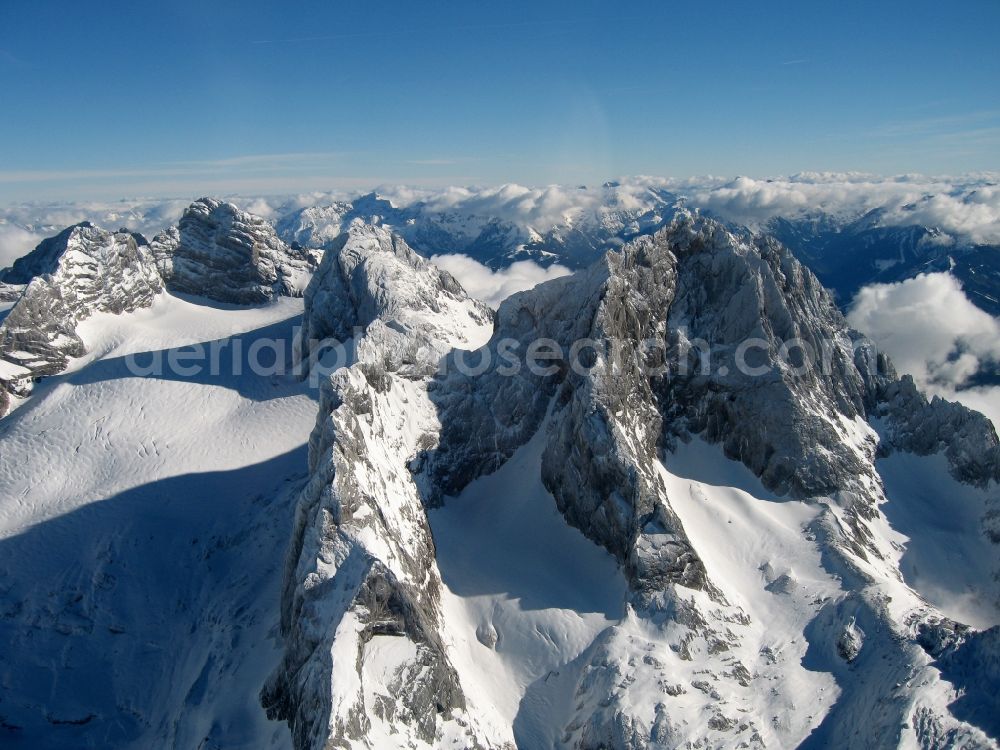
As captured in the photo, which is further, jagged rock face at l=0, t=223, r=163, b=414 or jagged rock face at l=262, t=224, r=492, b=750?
jagged rock face at l=0, t=223, r=163, b=414

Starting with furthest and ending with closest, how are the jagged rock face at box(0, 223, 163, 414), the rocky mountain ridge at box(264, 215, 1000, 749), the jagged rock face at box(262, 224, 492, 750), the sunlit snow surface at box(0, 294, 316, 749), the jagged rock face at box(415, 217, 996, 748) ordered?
the jagged rock face at box(0, 223, 163, 414) → the sunlit snow surface at box(0, 294, 316, 749) → the jagged rock face at box(415, 217, 996, 748) → the rocky mountain ridge at box(264, 215, 1000, 749) → the jagged rock face at box(262, 224, 492, 750)

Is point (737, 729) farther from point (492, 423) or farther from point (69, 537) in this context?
point (69, 537)

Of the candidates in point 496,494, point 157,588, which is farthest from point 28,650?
point 496,494

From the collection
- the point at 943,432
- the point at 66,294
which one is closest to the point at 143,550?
the point at 66,294

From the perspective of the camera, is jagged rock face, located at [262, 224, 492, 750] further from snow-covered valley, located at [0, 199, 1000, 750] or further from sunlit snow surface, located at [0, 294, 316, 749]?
sunlit snow surface, located at [0, 294, 316, 749]

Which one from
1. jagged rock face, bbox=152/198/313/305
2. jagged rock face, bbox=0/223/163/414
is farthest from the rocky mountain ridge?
jagged rock face, bbox=152/198/313/305

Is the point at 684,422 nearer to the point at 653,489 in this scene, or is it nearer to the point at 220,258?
the point at 653,489
